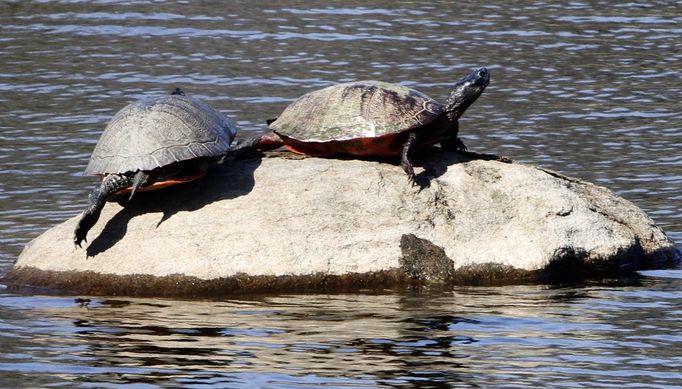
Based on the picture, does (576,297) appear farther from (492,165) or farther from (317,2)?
(317,2)

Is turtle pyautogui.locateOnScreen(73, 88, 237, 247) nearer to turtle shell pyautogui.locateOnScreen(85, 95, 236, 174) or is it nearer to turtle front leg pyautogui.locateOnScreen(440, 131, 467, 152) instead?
turtle shell pyautogui.locateOnScreen(85, 95, 236, 174)

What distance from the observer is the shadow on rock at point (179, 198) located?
966 cm

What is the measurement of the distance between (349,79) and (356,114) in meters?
6.58

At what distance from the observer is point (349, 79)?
54.1 ft

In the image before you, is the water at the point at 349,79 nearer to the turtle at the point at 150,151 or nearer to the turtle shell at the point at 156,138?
the turtle at the point at 150,151

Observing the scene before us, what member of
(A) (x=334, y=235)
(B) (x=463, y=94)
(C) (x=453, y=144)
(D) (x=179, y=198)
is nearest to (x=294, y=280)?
(A) (x=334, y=235)

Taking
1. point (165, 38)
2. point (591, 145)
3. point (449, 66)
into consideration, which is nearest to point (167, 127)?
point (591, 145)

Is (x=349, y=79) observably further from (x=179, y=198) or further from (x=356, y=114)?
(x=179, y=198)

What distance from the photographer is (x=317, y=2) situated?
68.5 feet

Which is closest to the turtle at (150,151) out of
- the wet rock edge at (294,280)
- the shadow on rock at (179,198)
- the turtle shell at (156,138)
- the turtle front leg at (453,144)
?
the turtle shell at (156,138)

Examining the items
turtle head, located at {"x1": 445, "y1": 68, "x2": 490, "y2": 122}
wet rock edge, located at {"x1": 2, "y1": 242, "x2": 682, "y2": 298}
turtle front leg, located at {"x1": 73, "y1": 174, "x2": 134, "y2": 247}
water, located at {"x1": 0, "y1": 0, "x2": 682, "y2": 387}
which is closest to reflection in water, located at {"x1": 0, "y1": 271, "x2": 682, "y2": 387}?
water, located at {"x1": 0, "y1": 0, "x2": 682, "y2": 387}

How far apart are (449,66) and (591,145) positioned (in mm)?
3372

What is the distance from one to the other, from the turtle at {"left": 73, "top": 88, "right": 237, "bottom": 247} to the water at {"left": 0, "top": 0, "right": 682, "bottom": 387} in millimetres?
778

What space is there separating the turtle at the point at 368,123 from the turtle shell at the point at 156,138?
0.50 metres
